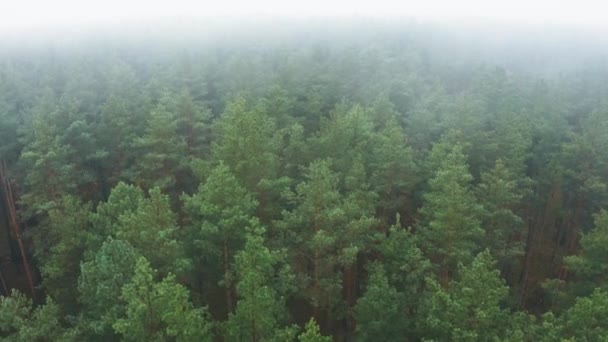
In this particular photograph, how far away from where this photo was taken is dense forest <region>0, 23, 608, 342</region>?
18.5m

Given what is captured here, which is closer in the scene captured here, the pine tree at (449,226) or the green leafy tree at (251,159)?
the pine tree at (449,226)

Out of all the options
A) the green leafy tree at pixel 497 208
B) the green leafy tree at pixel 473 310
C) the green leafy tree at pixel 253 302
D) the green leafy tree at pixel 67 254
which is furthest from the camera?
the green leafy tree at pixel 497 208

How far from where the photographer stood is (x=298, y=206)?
2302 centimetres

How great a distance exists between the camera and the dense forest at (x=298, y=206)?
727 inches

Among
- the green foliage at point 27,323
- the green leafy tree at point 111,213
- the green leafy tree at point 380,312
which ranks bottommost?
the green leafy tree at point 380,312

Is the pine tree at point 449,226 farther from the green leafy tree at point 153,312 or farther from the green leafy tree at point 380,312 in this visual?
the green leafy tree at point 153,312

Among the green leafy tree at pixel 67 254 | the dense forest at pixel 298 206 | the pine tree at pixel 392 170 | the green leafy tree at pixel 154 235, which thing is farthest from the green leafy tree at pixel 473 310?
the green leafy tree at pixel 67 254

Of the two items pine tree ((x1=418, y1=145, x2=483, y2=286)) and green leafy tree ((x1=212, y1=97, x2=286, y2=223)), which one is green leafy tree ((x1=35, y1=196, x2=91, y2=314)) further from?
pine tree ((x1=418, y1=145, x2=483, y2=286))

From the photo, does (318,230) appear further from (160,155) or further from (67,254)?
(67,254)

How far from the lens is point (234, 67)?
42.9 m

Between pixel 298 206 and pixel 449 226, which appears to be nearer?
pixel 449 226

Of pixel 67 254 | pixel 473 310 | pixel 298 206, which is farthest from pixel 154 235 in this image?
pixel 473 310

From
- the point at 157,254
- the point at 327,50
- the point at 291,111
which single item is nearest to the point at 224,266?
the point at 157,254

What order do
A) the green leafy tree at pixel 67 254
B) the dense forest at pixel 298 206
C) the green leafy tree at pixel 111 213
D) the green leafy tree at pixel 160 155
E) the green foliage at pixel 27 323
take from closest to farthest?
the green foliage at pixel 27 323 → the dense forest at pixel 298 206 → the green leafy tree at pixel 111 213 → the green leafy tree at pixel 67 254 → the green leafy tree at pixel 160 155
